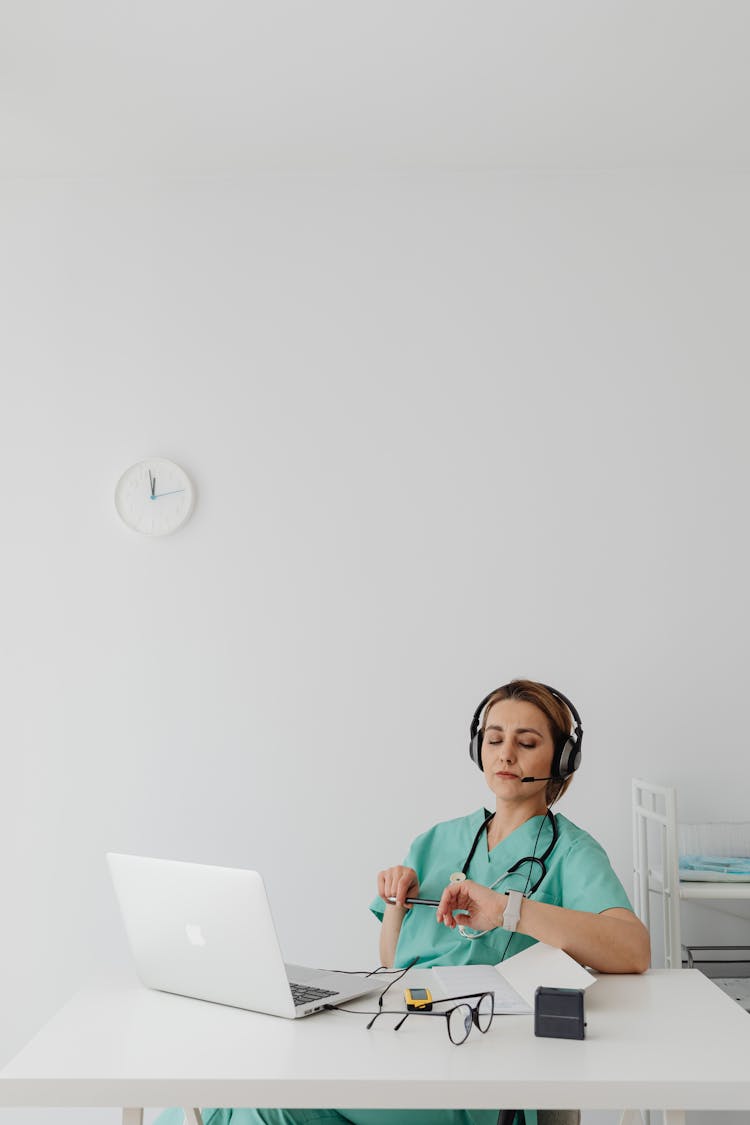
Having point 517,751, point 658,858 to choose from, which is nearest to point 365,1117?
point 517,751

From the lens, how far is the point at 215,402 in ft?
9.05

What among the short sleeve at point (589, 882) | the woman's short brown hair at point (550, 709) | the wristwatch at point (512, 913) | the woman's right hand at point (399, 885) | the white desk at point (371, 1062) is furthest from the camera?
the woman's short brown hair at point (550, 709)


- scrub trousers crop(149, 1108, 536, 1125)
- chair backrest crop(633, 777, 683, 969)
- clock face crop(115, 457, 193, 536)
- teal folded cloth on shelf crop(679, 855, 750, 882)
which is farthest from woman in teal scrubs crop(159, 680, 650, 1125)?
clock face crop(115, 457, 193, 536)

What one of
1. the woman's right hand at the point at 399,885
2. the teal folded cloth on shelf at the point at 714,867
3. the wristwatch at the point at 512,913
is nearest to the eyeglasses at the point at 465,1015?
the wristwatch at the point at 512,913

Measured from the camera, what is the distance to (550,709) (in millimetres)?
1974

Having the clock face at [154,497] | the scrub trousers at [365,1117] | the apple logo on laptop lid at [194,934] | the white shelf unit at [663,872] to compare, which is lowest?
the scrub trousers at [365,1117]

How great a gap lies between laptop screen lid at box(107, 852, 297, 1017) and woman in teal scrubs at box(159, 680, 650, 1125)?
9.2 inches

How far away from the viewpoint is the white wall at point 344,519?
8.63 feet

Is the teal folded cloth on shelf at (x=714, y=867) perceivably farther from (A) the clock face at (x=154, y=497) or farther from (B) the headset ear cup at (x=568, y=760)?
(A) the clock face at (x=154, y=497)

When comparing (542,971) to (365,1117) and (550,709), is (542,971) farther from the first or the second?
(550,709)

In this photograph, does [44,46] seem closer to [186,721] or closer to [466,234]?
[466,234]

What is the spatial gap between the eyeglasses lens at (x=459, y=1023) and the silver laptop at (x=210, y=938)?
17 centimetres

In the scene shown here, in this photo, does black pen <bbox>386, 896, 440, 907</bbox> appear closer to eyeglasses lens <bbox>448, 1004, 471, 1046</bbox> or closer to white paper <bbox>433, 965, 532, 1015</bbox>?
white paper <bbox>433, 965, 532, 1015</bbox>

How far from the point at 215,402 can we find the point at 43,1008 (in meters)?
1.57
